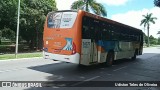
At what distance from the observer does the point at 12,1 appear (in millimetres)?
29625

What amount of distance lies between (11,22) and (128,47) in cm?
1699

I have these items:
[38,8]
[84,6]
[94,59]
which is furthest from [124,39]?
[84,6]

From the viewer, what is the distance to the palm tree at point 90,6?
4450 centimetres

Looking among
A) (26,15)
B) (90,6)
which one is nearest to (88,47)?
(26,15)

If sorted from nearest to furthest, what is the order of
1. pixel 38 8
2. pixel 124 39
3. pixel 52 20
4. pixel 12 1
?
pixel 52 20 < pixel 124 39 < pixel 12 1 < pixel 38 8

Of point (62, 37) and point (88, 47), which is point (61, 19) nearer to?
point (62, 37)

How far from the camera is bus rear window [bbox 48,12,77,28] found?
1291 centimetres

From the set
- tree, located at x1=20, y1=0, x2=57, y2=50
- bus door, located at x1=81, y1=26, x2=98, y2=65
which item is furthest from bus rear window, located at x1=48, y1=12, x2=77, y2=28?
tree, located at x1=20, y1=0, x2=57, y2=50

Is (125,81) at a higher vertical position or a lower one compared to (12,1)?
lower

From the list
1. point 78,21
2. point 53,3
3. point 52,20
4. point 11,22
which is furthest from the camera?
point 53,3

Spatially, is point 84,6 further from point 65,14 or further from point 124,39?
point 65,14

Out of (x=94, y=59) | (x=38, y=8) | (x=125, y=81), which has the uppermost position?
(x=38, y=8)

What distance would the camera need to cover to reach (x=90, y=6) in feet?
148

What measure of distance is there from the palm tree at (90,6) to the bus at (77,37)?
28.6 metres
